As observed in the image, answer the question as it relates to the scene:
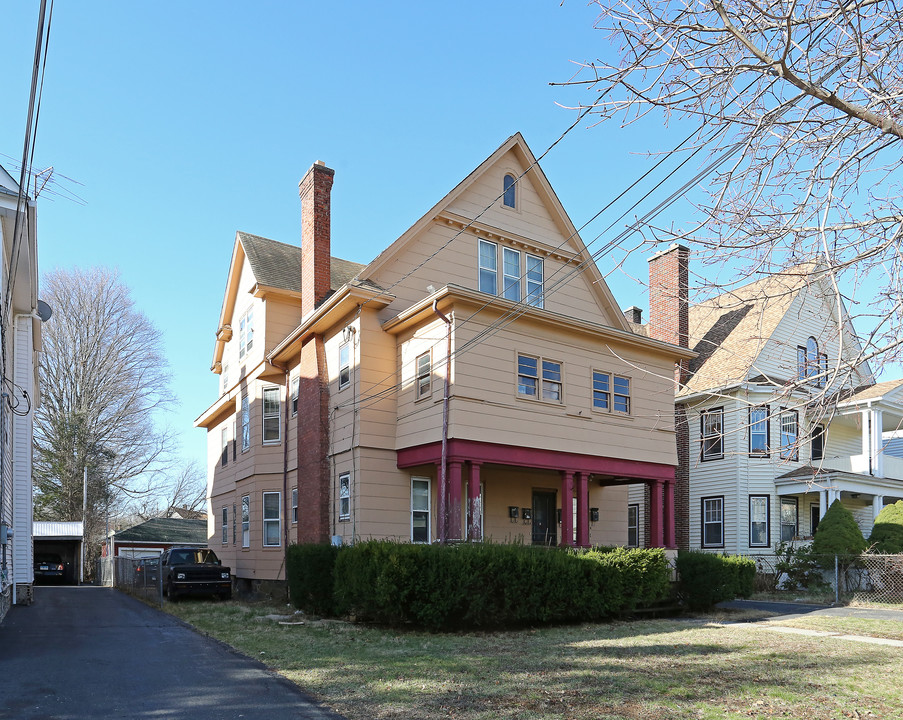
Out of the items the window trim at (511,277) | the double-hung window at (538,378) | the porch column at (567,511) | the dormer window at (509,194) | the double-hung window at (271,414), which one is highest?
the dormer window at (509,194)

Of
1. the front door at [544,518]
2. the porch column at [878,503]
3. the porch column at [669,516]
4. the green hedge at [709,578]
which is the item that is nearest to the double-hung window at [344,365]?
the front door at [544,518]

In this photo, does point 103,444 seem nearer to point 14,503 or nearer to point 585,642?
point 14,503

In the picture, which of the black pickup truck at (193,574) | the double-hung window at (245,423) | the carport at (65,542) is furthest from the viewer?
the carport at (65,542)

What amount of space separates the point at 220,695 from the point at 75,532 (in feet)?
115

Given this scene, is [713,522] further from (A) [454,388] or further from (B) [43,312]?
(B) [43,312]

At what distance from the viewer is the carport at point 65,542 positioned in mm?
38688

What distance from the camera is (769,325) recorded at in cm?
2594

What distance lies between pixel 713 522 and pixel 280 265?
1629cm

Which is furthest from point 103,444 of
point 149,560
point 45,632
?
point 45,632

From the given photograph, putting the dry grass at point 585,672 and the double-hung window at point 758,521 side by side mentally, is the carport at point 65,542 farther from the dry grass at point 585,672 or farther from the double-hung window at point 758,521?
the double-hung window at point 758,521

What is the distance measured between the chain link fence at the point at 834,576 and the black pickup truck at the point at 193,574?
14.8 m

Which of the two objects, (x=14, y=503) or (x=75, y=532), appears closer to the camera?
(x=14, y=503)

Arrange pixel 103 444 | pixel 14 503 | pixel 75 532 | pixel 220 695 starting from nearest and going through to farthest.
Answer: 1. pixel 220 695
2. pixel 14 503
3. pixel 75 532
4. pixel 103 444

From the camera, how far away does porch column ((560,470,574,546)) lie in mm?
18578
